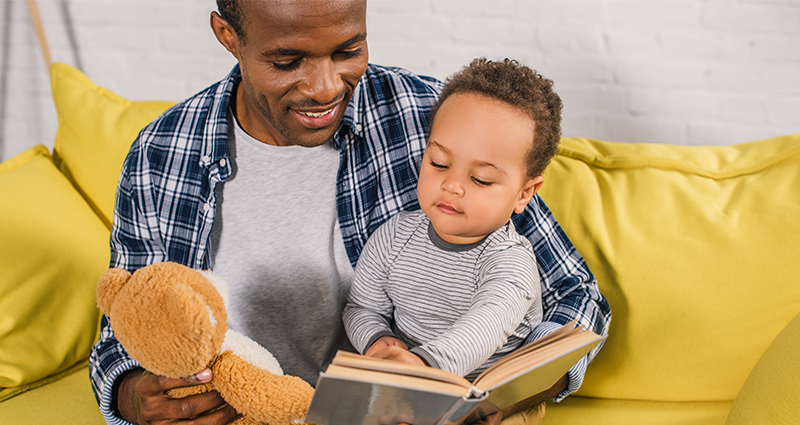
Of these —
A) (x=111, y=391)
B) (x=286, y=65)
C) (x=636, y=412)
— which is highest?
(x=286, y=65)

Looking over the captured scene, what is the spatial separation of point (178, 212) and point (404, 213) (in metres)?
0.49

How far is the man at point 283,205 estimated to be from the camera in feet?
3.72

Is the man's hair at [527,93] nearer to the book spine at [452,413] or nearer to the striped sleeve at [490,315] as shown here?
the striped sleeve at [490,315]

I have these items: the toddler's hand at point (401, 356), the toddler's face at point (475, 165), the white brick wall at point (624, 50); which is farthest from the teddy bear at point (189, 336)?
the white brick wall at point (624, 50)

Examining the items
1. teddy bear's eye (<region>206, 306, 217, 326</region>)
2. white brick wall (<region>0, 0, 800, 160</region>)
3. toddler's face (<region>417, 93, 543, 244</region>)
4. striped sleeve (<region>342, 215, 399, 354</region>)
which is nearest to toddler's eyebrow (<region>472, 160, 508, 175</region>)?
toddler's face (<region>417, 93, 543, 244</region>)

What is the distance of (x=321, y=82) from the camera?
100cm

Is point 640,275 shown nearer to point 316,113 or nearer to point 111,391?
point 316,113

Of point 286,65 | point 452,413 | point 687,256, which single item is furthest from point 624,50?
point 452,413

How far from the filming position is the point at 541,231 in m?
1.13

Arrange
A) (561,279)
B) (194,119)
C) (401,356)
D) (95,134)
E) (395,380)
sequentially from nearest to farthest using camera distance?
(395,380) < (401,356) < (561,279) < (194,119) < (95,134)

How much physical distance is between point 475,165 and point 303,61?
1.22ft

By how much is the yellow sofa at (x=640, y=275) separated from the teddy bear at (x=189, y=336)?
0.63m

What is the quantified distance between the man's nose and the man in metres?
0.07

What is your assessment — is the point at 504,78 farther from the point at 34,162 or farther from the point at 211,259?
the point at 34,162
